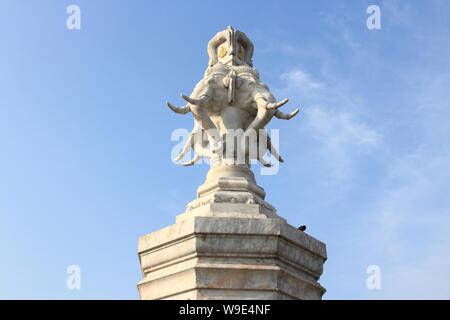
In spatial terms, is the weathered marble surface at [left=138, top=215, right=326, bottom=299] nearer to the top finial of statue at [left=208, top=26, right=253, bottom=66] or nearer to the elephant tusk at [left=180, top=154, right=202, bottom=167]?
the elephant tusk at [left=180, top=154, right=202, bottom=167]

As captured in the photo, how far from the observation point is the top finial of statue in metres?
11.8

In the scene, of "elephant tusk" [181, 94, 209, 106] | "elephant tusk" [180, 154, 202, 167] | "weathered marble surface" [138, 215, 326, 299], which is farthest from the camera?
"elephant tusk" [180, 154, 202, 167]

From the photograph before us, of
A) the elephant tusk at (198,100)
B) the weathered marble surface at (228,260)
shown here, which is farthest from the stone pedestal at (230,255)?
the elephant tusk at (198,100)

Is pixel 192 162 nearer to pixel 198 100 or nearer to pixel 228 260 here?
pixel 198 100

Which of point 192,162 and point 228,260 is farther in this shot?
point 192,162

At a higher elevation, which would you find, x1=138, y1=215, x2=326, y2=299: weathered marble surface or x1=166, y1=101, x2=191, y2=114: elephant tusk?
x1=166, y1=101, x2=191, y2=114: elephant tusk

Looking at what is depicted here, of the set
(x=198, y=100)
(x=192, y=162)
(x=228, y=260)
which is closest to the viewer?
(x=228, y=260)

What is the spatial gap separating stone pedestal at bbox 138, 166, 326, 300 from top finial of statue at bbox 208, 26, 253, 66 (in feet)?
9.06

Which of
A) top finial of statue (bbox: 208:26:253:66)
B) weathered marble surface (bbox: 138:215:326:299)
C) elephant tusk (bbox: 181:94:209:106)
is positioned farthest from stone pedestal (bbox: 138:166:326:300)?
top finial of statue (bbox: 208:26:253:66)

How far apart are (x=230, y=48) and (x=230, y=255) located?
13.8 feet

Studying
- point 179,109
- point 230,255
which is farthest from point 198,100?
point 230,255

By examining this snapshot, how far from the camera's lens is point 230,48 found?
1178 centimetres
